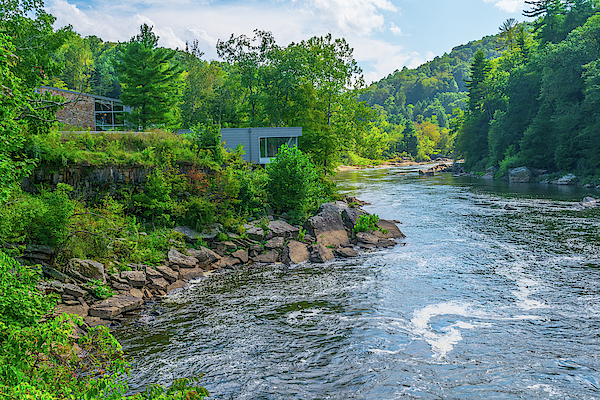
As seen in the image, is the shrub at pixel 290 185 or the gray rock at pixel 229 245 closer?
the gray rock at pixel 229 245

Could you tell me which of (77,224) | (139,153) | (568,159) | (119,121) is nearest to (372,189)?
(568,159)

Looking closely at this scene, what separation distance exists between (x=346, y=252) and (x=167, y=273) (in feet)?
29.7

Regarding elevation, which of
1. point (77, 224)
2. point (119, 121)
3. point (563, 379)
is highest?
point (119, 121)

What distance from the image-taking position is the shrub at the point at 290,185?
2667cm

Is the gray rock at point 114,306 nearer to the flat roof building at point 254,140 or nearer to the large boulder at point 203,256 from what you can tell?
the large boulder at point 203,256

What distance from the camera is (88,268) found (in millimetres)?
15336

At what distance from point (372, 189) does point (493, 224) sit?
24.2m

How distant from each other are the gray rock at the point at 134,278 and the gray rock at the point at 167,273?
1.08 metres

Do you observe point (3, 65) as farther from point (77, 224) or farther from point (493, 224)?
point (493, 224)

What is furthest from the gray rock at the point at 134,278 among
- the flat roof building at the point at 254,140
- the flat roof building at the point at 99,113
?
the flat roof building at the point at 99,113

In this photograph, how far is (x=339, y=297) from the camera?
16.1m

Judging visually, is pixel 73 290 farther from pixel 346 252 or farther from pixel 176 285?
pixel 346 252

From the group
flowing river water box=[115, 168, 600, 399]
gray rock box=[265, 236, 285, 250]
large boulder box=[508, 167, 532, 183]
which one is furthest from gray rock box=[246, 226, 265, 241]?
large boulder box=[508, 167, 532, 183]

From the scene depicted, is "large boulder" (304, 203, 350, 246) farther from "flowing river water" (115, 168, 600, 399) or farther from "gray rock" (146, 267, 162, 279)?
"gray rock" (146, 267, 162, 279)
